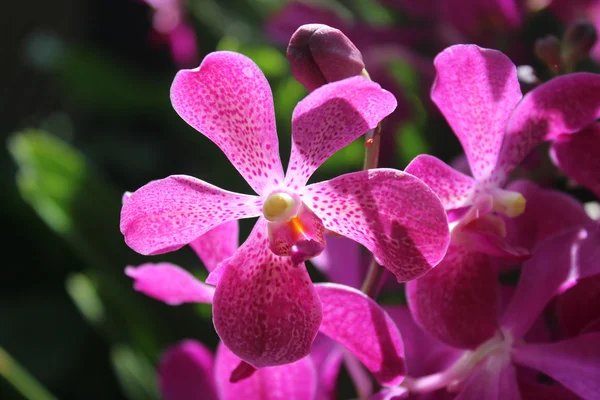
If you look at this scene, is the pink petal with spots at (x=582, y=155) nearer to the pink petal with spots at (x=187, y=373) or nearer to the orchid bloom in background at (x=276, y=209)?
the orchid bloom in background at (x=276, y=209)

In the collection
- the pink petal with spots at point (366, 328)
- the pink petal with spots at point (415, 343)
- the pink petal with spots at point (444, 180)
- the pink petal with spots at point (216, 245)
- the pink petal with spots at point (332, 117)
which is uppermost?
the pink petal with spots at point (332, 117)

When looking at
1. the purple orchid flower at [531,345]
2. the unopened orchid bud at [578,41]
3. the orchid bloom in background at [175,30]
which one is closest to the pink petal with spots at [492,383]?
the purple orchid flower at [531,345]

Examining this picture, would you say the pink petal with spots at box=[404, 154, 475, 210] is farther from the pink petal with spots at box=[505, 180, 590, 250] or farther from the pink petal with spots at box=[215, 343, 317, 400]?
the pink petal with spots at box=[215, 343, 317, 400]

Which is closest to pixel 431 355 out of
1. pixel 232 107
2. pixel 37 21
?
pixel 232 107

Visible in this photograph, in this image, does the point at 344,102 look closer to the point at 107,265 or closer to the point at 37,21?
the point at 107,265

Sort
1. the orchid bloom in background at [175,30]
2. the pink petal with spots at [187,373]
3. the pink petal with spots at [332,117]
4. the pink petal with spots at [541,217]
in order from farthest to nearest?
1. the orchid bloom in background at [175,30]
2. the pink petal with spots at [187,373]
3. the pink petal with spots at [541,217]
4. the pink petal with spots at [332,117]

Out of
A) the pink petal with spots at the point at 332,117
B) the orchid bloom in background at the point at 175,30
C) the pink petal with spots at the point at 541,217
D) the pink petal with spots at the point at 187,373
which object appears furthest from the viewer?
the orchid bloom in background at the point at 175,30
